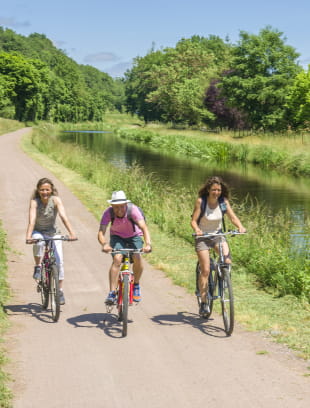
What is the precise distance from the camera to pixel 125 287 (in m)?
6.68

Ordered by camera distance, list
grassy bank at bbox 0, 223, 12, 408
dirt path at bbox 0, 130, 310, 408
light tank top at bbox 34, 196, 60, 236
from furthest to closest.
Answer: light tank top at bbox 34, 196, 60, 236 → dirt path at bbox 0, 130, 310, 408 → grassy bank at bbox 0, 223, 12, 408

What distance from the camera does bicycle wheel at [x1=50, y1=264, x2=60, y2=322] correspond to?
7230 millimetres

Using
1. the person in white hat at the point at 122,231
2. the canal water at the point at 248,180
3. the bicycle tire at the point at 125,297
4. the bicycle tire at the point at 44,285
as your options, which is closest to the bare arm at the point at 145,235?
the person in white hat at the point at 122,231

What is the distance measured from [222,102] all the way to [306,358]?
60.6m

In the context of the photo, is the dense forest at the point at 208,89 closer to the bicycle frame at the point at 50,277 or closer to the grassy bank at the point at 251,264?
the grassy bank at the point at 251,264

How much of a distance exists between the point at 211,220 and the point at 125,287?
53.3 inches

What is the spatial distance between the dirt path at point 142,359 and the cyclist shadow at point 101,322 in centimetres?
1

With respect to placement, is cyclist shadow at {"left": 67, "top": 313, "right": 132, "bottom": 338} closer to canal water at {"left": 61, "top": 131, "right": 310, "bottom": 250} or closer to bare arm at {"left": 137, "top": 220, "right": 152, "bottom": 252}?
bare arm at {"left": 137, "top": 220, "right": 152, "bottom": 252}

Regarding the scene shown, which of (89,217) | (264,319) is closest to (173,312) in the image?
(264,319)

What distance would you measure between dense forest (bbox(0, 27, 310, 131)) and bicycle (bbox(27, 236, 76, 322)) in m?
43.2

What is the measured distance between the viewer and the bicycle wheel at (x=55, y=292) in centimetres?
723

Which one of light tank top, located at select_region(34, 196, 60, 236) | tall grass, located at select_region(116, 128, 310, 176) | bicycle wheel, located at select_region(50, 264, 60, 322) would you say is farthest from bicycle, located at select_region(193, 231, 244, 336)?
tall grass, located at select_region(116, 128, 310, 176)

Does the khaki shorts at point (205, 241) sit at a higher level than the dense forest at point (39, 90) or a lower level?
lower

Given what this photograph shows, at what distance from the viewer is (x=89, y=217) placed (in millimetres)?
16078
